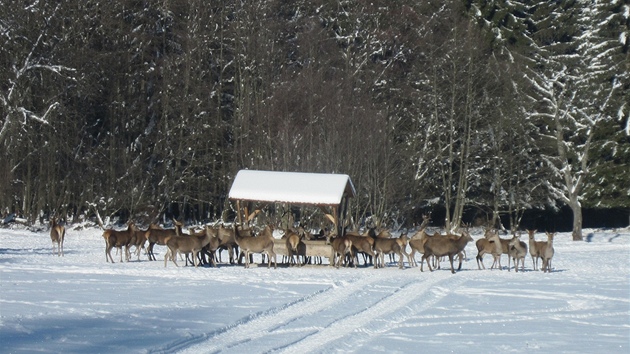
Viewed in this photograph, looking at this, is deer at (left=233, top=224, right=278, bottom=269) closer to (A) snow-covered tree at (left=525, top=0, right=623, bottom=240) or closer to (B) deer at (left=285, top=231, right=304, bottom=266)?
(B) deer at (left=285, top=231, right=304, bottom=266)

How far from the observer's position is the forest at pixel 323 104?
44719mm

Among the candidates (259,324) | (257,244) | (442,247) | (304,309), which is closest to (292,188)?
(257,244)

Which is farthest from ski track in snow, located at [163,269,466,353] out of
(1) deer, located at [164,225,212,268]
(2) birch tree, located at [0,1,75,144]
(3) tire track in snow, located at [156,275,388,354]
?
(2) birch tree, located at [0,1,75,144]

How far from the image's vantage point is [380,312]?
17.0 meters

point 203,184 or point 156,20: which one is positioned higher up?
point 156,20

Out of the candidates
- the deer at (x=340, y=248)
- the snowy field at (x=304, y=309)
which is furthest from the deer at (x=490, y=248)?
the deer at (x=340, y=248)

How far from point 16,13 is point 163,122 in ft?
31.2

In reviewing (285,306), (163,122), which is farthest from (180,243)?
(163,122)

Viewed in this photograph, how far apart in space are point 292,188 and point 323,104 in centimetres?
1711

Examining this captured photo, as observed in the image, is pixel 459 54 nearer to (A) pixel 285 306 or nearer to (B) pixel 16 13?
(B) pixel 16 13

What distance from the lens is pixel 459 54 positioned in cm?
4672

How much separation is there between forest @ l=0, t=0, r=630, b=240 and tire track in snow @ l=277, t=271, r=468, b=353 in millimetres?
21266

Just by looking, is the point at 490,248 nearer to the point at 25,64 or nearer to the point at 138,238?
the point at 138,238

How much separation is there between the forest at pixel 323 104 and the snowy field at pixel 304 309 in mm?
18027
